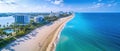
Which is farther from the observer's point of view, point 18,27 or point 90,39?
point 18,27

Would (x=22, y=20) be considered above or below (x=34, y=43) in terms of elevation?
below

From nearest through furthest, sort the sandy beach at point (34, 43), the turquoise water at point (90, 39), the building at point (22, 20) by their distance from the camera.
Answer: the sandy beach at point (34, 43), the turquoise water at point (90, 39), the building at point (22, 20)

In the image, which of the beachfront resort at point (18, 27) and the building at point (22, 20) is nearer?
the beachfront resort at point (18, 27)

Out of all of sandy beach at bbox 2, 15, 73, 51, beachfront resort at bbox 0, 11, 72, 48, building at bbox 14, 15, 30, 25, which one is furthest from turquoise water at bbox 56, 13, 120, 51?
building at bbox 14, 15, 30, 25

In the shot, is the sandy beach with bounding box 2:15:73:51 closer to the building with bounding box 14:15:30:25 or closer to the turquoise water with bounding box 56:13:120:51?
the turquoise water with bounding box 56:13:120:51

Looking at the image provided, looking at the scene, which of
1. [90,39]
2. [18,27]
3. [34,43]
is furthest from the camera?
[18,27]

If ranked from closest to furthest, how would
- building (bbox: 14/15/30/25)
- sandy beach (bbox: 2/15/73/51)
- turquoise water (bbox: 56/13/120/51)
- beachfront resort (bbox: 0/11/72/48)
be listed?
sandy beach (bbox: 2/15/73/51) → turquoise water (bbox: 56/13/120/51) → beachfront resort (bbox: 0/11/72/48) → building (bbox: 14/15/30/25)

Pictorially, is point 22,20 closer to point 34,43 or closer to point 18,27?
point 18,27

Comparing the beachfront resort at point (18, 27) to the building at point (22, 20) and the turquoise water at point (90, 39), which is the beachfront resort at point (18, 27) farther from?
the turquoise water at point (90, 39)

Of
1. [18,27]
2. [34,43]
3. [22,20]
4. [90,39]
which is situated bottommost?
[18,27]

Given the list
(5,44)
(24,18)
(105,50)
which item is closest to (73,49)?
(105,50)

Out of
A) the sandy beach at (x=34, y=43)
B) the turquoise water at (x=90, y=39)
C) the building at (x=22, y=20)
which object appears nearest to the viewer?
→ the sandy beach at (x=34, y=43)

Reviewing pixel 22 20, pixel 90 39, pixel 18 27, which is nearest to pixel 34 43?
pixel 90 39

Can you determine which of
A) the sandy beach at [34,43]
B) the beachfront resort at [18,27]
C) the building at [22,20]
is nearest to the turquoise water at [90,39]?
the sandy beach at [34,43]
